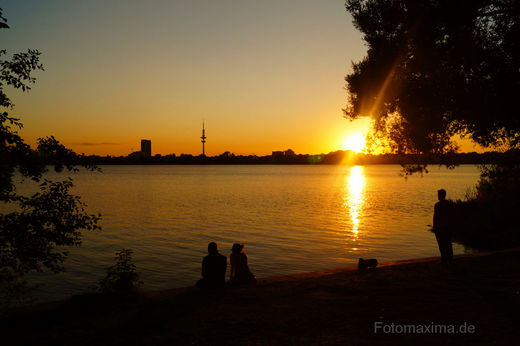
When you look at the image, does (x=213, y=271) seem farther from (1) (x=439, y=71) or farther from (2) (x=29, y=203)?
(1) (x=439, y=71)

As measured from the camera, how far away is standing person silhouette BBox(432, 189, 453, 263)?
1339 cm

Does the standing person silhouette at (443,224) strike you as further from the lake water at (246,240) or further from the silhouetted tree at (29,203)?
the silhouetted tree at (29,203)

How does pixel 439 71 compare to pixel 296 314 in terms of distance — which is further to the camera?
pixel 439 71

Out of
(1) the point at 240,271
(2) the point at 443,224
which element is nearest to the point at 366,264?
(2) the point at 443,224

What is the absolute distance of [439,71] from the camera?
601 inches

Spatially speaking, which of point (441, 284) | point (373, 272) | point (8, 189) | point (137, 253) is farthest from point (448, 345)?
point (137, 253)

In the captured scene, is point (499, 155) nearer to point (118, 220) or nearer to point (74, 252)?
point (74, 252)

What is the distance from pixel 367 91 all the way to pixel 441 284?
8812mm

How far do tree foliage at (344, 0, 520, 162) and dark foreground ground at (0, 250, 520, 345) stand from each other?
19.6 ft

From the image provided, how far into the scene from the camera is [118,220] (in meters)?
40.3

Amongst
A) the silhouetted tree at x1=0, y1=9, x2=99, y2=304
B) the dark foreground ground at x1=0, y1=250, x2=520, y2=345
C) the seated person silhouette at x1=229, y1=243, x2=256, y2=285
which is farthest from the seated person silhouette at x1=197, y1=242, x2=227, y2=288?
the silhouetted tree at x1=0, y1=9, x2=99, y2=304

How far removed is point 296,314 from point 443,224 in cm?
722

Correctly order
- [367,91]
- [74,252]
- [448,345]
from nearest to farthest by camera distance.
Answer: [448,345] → [367,91] → [74,252]

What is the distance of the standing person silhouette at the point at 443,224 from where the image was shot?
1339 centimetres
